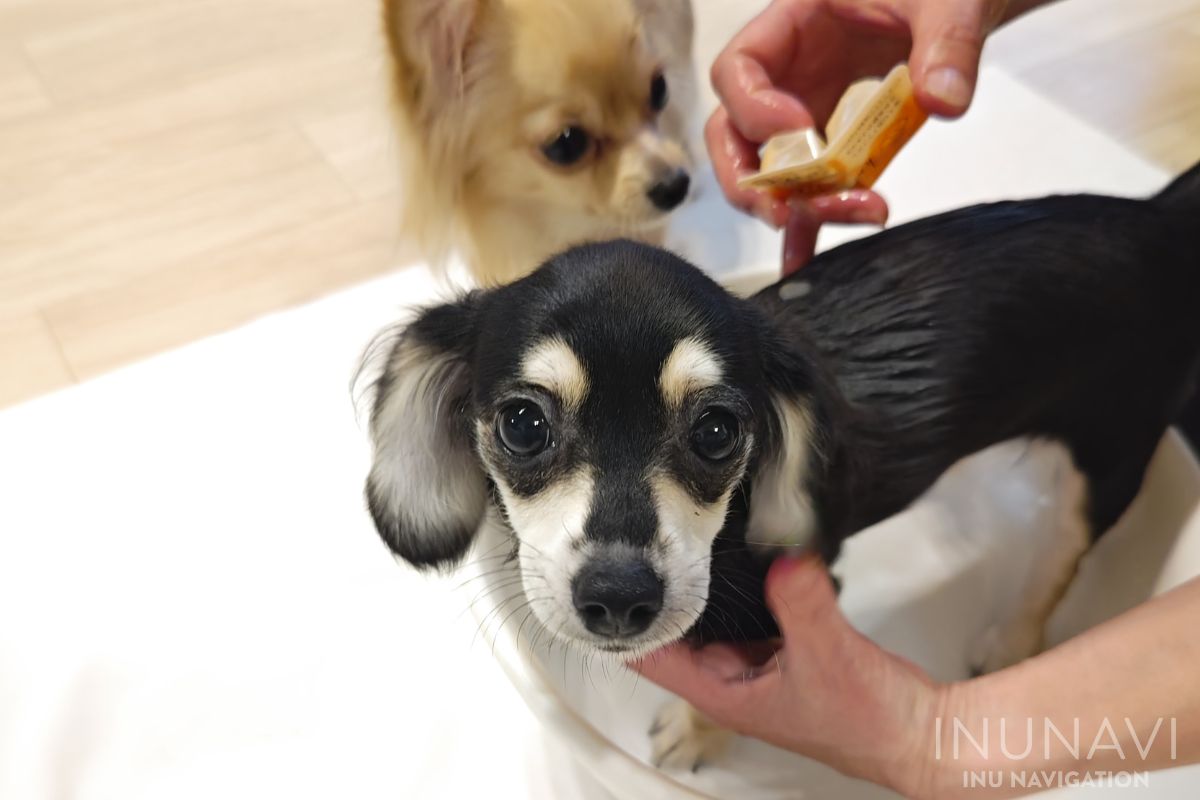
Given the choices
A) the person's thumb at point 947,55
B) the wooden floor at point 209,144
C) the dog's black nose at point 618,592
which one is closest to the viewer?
the dog's black nose at point 618,592

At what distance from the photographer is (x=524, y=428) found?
2.15 ft

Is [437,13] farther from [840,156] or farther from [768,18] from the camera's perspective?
[840,156]

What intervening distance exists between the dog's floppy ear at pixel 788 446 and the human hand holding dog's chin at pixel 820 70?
21 centimetres

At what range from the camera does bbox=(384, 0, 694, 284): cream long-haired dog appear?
3.50 feet

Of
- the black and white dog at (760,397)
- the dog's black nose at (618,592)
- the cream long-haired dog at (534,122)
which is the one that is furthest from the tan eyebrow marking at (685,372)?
the cream long-haired dog at (534,122)

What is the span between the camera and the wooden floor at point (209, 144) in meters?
1.30

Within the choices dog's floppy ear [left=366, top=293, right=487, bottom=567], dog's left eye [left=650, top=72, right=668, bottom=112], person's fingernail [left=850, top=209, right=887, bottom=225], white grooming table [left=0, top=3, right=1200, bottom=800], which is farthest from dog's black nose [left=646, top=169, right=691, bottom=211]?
dog's floppy ear [left=366, top=293, right=487, bottom=567]

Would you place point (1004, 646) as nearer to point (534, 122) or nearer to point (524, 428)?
point (524, 428)

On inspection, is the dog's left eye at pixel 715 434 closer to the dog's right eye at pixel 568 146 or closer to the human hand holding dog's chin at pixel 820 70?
the human hand holding dog's chin at pixel 820 70

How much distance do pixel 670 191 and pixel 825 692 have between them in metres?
0.70

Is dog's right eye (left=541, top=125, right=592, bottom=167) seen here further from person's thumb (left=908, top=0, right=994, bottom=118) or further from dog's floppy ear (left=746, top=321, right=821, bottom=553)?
dog's floppy ear (left=746, top=321, right=821, bottom=553)


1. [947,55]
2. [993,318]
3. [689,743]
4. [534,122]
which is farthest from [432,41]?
[689,743]

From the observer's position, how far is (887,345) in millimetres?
788

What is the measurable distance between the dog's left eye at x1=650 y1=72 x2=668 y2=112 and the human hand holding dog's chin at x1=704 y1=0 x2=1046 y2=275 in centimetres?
20
